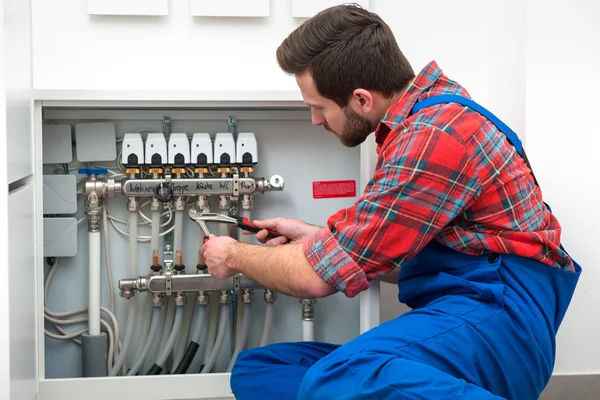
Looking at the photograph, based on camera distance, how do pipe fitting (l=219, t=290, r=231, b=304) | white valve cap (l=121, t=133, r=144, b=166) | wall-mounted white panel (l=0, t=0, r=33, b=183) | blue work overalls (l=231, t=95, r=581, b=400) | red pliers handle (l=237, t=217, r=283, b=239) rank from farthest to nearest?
pipe fitting (l=219, t=290, r=231, b=304)
white valve cap (l=121, t=133, r=144, b=166)
red pliers handle (l=237, t=217, r=283, b=239)
wall-mounted white panel (l=0, t=0, r=33, b=183)
blue work overalls (l=231, t=95, r=581, b=400)

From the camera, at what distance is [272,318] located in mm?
1975

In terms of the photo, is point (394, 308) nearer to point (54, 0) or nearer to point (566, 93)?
point (566, 93)

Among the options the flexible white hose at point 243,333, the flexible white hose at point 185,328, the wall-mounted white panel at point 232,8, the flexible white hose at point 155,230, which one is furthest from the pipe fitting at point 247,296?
the wall-mounted white panel at point 232,8

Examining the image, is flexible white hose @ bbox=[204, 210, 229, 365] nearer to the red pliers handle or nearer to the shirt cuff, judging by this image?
the red pliers handle

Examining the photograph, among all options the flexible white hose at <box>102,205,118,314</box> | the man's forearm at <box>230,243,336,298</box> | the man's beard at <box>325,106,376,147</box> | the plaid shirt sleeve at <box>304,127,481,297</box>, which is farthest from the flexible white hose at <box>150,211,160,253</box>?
the plaid shirt sleeve at <box>304,127,481,297</box>

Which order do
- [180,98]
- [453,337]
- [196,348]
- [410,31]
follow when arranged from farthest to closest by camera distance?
[410,31]
[196,348]
[180,98]
[453,337]

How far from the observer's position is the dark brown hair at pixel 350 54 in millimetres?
1332

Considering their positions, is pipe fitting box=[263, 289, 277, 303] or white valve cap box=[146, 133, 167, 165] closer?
white valve cap box=[146, 133, 167, 165]

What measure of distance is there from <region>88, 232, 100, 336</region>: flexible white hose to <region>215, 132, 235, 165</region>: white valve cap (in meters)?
0.37

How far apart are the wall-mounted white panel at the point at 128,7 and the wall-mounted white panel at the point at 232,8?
0.27ft

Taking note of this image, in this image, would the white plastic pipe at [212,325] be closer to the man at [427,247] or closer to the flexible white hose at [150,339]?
the flexible white hose at [150,339]

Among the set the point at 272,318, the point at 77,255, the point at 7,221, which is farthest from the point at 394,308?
the point at 7,221

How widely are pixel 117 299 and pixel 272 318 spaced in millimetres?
415

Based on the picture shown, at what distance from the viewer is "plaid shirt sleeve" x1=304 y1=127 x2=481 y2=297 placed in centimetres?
116
